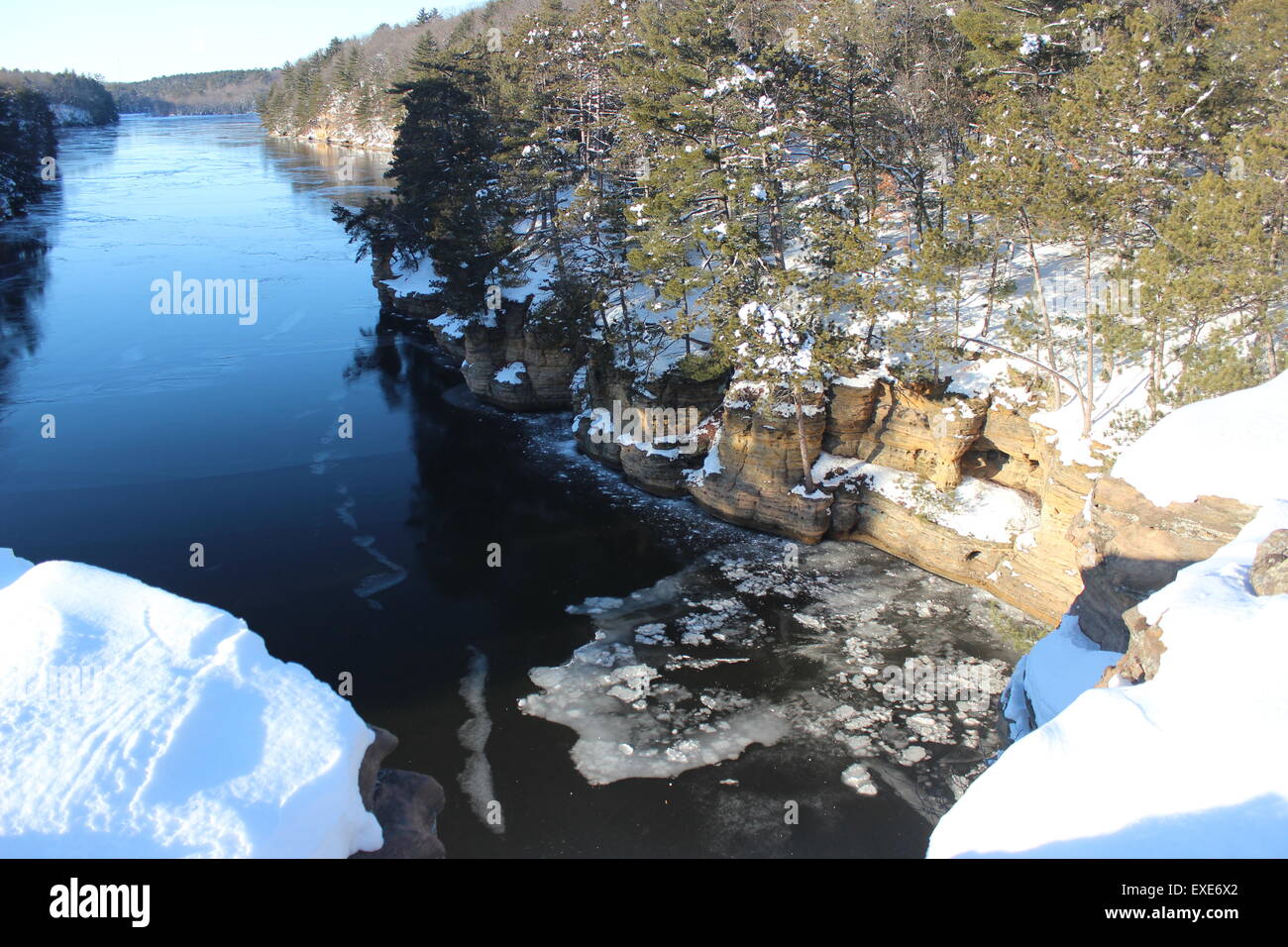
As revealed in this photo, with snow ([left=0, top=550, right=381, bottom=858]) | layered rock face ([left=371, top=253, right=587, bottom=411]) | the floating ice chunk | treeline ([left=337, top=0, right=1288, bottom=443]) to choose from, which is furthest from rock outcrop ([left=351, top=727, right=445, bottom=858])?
layered rock face ([left=371, top=253, right=587, bottom=411])

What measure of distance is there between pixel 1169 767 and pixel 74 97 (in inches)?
8525

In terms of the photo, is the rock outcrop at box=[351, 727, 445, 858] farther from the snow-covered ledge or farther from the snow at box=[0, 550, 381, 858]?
the snow-covered ledge

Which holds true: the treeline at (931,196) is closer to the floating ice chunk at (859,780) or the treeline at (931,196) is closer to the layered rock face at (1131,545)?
the layered rock face at (1131,545)

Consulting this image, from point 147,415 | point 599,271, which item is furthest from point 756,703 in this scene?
point 147,415

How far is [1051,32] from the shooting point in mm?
27234

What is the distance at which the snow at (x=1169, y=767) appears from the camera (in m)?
7.01

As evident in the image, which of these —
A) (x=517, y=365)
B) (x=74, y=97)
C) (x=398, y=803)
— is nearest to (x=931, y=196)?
(x=517, y=365)

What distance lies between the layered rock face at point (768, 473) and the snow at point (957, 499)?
3.23 ft

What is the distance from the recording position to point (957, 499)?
2408cm

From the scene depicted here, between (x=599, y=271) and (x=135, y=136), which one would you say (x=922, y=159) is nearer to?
(x=599, y=271)

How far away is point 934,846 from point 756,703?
1012 centimetres

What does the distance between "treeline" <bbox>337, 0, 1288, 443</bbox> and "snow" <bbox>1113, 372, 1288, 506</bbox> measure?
153 inches

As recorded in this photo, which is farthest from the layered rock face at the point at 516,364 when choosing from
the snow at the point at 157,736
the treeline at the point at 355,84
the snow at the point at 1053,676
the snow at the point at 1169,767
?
the treeline at the point at 355,84
